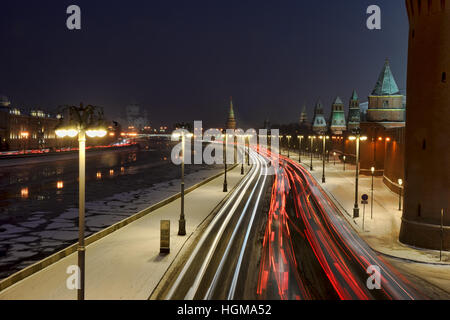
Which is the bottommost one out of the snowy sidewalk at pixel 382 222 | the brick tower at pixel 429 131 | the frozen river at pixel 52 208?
the frozen river at pixel 52 208

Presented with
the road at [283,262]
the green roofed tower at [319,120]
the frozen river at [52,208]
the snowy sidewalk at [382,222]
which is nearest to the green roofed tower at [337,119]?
the green roofed tower at [319,120]

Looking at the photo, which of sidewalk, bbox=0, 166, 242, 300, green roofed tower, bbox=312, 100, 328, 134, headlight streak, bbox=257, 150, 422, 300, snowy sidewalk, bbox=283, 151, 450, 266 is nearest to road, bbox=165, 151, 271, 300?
headlight streak, bbox=257, 150, 422, 300

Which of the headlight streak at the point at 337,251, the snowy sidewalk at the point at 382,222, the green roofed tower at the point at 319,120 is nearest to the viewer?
the headlight streak at the point at 337,251

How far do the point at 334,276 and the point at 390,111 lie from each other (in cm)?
5520

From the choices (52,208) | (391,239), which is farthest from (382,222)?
(52,208)

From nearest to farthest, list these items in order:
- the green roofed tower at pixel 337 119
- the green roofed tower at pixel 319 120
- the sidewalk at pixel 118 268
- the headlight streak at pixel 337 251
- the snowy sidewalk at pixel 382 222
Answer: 1. the sidewalk at pixel 118 268
2. the headlight streak at pixel 337 251
3. the snowy sidewalk at pixel 382 222
4. the green roofed tower at pixel 337 119
5. the green roofed tower at pixel 319 120

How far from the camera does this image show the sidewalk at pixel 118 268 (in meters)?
14.1

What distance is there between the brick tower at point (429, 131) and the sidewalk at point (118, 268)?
1327 centimetres

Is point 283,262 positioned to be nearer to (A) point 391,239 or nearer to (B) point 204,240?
(B) point 204,240

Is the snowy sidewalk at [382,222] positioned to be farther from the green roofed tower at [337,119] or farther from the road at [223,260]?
the green roofed tower at [337,119]

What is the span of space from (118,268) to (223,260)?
4.69 m

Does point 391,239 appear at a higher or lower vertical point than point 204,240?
lower

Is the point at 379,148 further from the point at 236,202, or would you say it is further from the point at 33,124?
the point at 33,124

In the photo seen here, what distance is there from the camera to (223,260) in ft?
59.7
